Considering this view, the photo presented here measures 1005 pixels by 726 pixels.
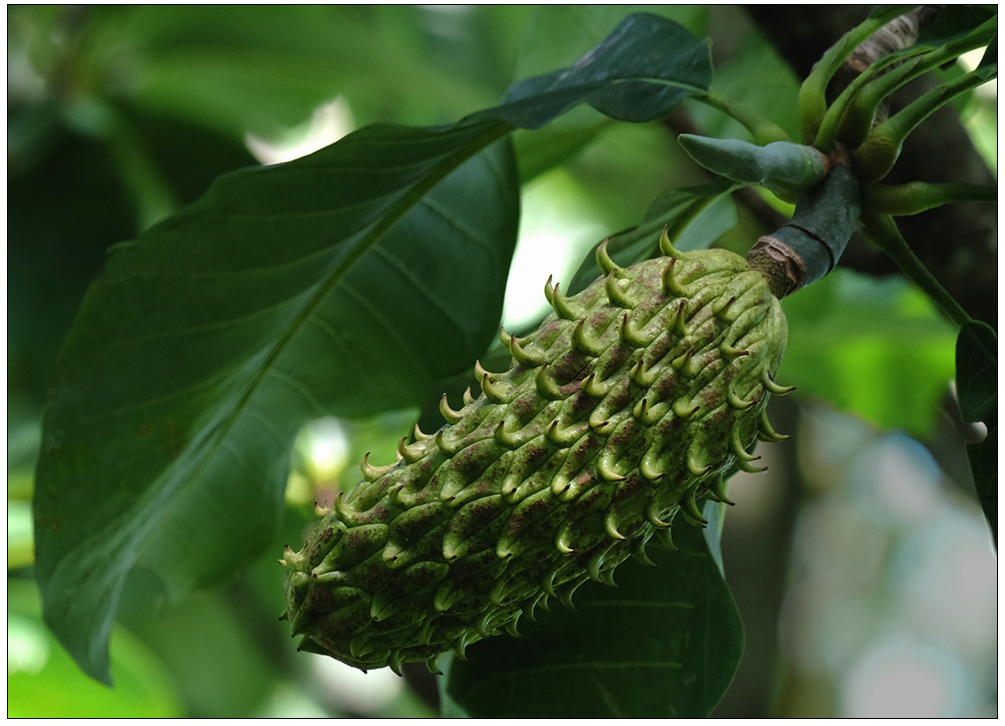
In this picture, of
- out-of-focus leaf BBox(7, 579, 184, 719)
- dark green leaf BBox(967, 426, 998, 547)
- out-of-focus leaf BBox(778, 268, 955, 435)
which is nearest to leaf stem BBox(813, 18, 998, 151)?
dark green leaf BBox(967, 426, 998, 547)

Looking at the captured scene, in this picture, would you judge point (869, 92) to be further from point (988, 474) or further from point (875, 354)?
point (875, 354)

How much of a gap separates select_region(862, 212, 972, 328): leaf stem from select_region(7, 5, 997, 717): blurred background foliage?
665 millimetres

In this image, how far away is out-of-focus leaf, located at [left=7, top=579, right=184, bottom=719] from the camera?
1731 mm

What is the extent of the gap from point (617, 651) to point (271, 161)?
154 centimetres

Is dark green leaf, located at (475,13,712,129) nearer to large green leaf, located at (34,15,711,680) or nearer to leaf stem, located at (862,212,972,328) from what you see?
large green leaf, located at (34,15,711,680)

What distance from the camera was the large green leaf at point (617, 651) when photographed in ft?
3.25

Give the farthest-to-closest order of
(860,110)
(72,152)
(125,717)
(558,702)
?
(72,152) → (125,717) → (558,702) → (860,110)

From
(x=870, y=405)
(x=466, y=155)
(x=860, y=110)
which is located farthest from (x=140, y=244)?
(x=870, y=405)

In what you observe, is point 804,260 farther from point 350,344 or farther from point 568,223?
point 568,223

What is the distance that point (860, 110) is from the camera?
3.02 ft

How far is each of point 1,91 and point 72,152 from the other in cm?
102

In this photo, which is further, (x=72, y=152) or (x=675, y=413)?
(x=72, y=152)

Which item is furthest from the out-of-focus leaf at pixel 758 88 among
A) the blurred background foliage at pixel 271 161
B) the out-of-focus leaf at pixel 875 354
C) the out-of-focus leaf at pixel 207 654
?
the out-of-focus leaf at pixel 207 654

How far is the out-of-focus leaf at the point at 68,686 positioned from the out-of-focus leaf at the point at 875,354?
149cm
